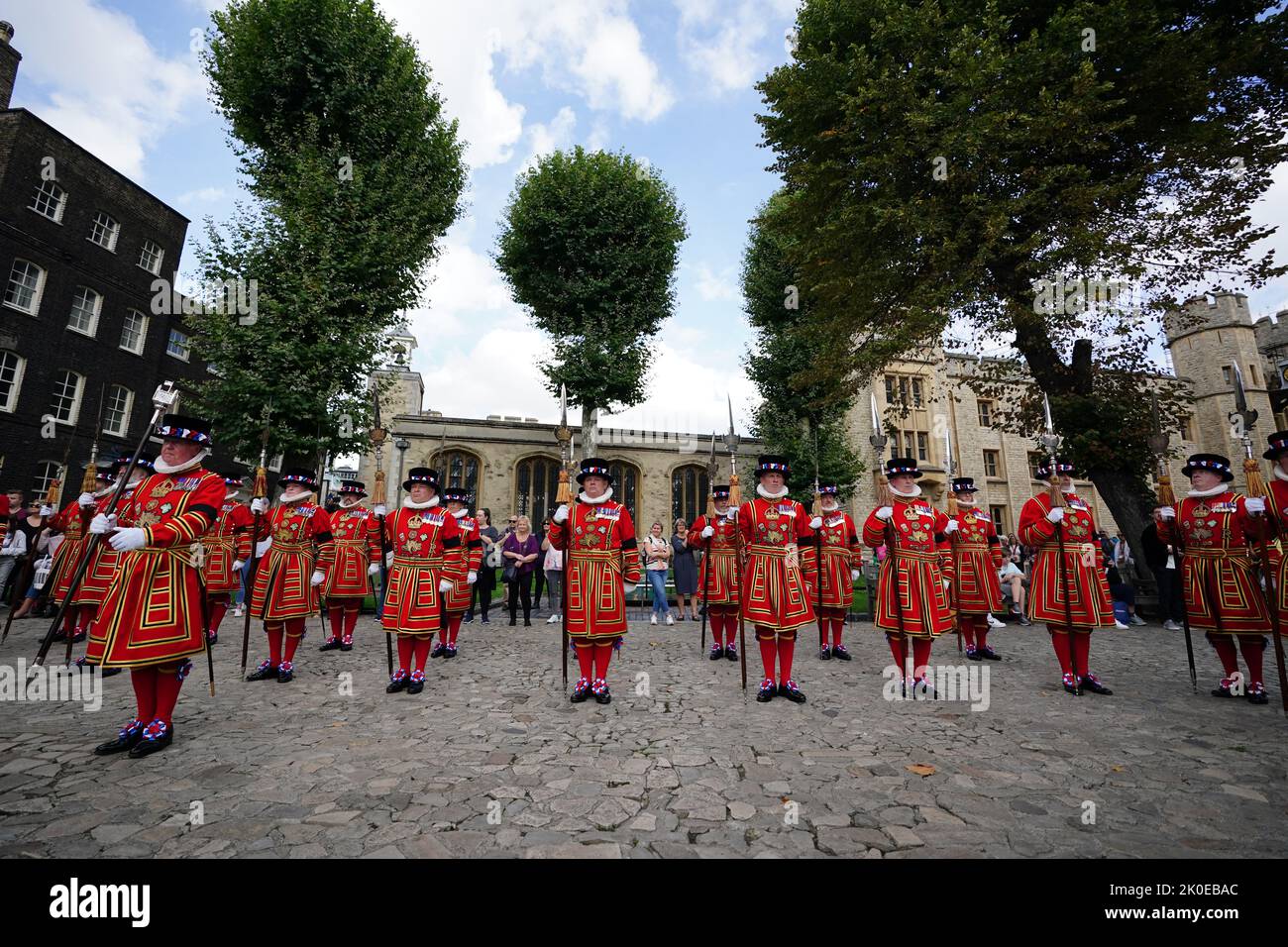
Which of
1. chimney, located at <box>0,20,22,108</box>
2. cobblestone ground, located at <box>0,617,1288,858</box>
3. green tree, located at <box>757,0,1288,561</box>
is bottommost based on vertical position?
cobblestone ground, located at <box>0,617,1288,858</box>

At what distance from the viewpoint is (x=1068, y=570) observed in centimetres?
697

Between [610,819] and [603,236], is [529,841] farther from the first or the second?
[603,236]

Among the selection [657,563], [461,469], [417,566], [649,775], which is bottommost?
[649,775]

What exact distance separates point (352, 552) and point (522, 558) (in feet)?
13.4

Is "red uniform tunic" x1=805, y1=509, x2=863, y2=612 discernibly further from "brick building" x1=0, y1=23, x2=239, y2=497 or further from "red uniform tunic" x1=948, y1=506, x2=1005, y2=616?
"brick building" x1=0, y1=23, x2=239, y2=497

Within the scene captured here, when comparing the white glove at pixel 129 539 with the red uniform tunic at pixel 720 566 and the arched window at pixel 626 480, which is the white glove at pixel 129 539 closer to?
the red uniform tunic at pixel 720 566

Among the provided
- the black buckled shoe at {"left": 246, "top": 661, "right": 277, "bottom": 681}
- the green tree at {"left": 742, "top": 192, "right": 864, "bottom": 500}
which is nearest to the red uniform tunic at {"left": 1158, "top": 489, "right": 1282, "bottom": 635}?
the black buckled shoe at {"left": 246, "top": 661, "right": 277, "bottom": 681}

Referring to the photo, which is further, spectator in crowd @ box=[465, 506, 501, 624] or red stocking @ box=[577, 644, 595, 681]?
spectator in crowd @ box=[465, 506, 501, 624]

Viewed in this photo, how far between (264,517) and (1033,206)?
618 inches

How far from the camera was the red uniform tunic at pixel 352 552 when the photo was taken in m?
8.95

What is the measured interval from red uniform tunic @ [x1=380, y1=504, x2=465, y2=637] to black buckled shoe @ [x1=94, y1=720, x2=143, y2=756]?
2241 millimetres

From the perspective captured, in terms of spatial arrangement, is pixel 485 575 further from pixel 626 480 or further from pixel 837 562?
pixel 626 480

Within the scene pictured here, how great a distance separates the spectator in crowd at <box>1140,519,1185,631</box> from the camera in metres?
12.1

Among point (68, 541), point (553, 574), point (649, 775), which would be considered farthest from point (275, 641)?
point (553, 574)
